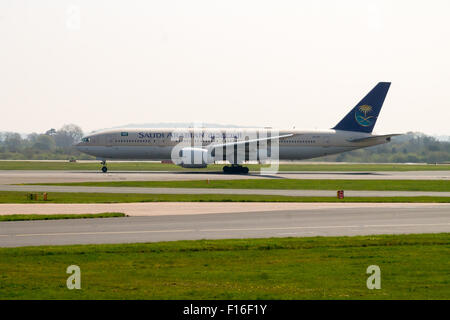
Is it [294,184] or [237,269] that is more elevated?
[294,184]

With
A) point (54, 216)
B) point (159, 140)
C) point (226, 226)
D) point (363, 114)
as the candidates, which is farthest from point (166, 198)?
point (363, 114)

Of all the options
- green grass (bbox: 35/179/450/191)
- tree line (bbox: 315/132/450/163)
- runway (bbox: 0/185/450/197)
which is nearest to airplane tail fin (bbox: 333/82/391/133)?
green grass (bbox: 35/179/450/191)

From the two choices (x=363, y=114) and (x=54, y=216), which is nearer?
(x=54, y=216)

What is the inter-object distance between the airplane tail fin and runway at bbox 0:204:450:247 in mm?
45556

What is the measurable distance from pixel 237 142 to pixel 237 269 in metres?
55.1

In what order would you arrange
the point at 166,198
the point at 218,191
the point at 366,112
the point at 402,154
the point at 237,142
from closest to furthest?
the point at 166,198
the point at 218,191
the point at 237,142
the point at 366,112
the point at 402,154

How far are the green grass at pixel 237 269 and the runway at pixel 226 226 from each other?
1855 millimetres

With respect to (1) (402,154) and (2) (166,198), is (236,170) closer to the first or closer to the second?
(2) (166,198)

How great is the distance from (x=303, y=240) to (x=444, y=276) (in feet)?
23.7

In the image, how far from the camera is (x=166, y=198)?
134 ft

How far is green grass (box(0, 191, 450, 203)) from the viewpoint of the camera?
39156 mm

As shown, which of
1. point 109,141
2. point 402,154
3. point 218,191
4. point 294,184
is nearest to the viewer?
point 218,191

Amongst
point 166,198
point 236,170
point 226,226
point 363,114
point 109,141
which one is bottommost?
point 226,226

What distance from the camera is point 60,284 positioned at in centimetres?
1448
